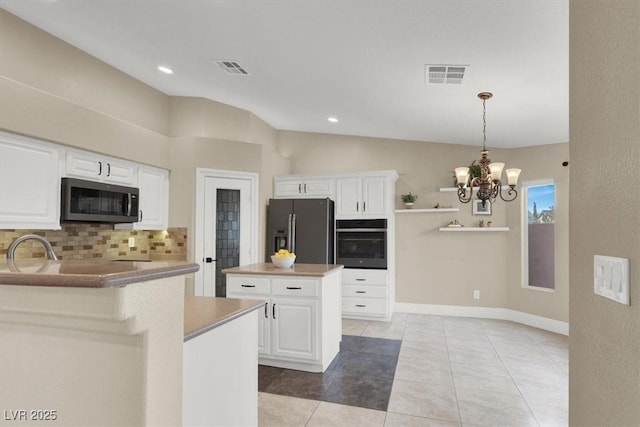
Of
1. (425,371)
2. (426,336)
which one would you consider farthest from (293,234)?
(425,371)

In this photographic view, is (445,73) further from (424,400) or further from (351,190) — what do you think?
(424,400)

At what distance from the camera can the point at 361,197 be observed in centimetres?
542

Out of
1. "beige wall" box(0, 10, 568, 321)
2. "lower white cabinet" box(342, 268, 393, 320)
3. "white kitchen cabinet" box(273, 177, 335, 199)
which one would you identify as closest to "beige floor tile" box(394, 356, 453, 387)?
"lower white cabinet" box(342, 268, 393, 320)

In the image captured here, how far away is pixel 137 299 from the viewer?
877 millimetres

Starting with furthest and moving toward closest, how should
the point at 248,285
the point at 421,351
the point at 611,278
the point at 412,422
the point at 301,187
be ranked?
the point at 301,187 → the point at 421,351 → the point at 248,285 → the point at 412,422 → the point at 611,278

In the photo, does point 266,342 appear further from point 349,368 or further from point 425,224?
point 425,224

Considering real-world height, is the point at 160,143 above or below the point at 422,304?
above

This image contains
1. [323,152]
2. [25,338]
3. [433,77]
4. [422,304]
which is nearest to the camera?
[25,338]

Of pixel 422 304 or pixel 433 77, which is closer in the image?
pixel 433 77

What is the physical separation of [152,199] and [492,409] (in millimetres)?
4154

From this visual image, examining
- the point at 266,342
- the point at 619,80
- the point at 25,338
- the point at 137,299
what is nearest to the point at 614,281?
the point at 619,80

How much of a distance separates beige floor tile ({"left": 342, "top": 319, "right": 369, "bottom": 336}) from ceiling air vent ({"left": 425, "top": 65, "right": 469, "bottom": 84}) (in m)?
3.10

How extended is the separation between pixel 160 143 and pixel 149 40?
148cm

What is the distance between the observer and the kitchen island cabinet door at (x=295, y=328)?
3303 millimetres
